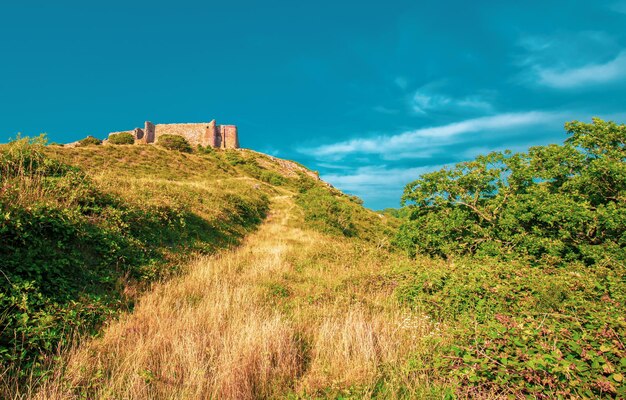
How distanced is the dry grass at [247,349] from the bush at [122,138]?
70.0 m

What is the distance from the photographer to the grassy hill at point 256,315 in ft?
11.8

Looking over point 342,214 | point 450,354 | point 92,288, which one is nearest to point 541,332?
point 450,354

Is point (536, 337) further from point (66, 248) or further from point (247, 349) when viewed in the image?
point (66, 248)

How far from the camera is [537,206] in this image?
1146 centimetres

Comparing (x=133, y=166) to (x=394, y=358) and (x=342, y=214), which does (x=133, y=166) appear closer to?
(x=342, y=214)

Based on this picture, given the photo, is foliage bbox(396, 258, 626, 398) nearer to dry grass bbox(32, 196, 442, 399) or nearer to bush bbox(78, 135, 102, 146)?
dry grass bbox(32, 196, 442, 399)

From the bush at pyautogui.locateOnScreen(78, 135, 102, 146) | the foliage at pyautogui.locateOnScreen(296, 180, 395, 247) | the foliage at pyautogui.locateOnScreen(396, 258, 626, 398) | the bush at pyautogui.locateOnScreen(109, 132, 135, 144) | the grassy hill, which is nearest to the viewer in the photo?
the foliage at pyautogui.locateOnScreen(396, 258, 626, 398)

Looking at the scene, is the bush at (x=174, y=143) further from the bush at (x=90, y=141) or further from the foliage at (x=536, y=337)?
the foliage at (x=536, y=337)

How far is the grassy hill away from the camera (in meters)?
3.60

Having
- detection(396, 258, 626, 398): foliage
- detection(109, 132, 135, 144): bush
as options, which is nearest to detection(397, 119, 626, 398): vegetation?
detection(396, 258, 626, 398): foliage

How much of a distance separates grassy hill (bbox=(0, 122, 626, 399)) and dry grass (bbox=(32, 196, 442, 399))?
0.10ft

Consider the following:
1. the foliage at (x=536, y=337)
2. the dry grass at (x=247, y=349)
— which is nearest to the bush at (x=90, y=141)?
Result: the dry grass at (x=247, y=349)

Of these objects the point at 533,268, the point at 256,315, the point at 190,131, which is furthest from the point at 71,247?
the point at 190,131

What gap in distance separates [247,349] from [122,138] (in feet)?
244
